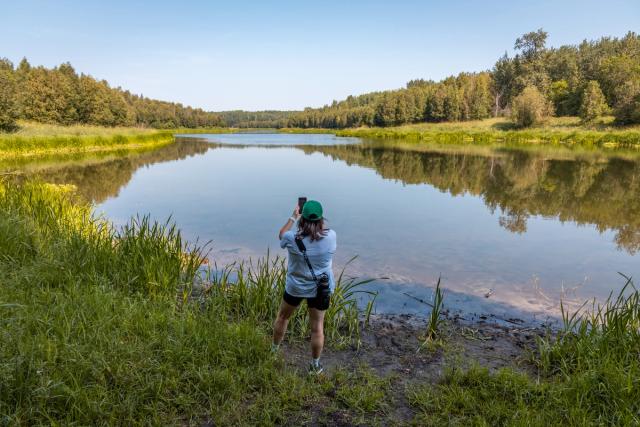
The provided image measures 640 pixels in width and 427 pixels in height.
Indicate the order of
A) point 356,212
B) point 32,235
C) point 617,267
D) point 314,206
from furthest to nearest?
point 356,212 → point 617,267 → point 32,235 → point 314,206

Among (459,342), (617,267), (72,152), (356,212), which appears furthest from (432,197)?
(72,152)

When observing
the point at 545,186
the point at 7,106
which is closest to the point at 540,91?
the point at 545,186

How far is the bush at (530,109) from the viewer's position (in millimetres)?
65875

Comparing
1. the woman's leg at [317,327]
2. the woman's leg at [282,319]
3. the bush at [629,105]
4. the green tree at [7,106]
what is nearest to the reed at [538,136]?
the bush at [629,105]

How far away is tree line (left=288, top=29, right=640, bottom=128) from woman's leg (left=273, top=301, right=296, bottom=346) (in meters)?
66.2

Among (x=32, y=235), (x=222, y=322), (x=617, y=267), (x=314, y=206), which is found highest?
(x=314, y=206)

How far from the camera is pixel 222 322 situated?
4.95 m

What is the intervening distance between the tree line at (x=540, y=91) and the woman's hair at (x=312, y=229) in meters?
66.1

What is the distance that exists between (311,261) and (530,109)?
7342 centimetres

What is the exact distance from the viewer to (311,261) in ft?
13.5

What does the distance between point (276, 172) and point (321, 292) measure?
23186 mm

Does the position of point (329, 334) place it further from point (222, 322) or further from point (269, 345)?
point (222, 322)

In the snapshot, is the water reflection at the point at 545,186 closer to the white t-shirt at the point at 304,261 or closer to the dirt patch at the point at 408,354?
the dirt patch at the point at 408,354

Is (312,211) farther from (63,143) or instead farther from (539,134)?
(539,134)
